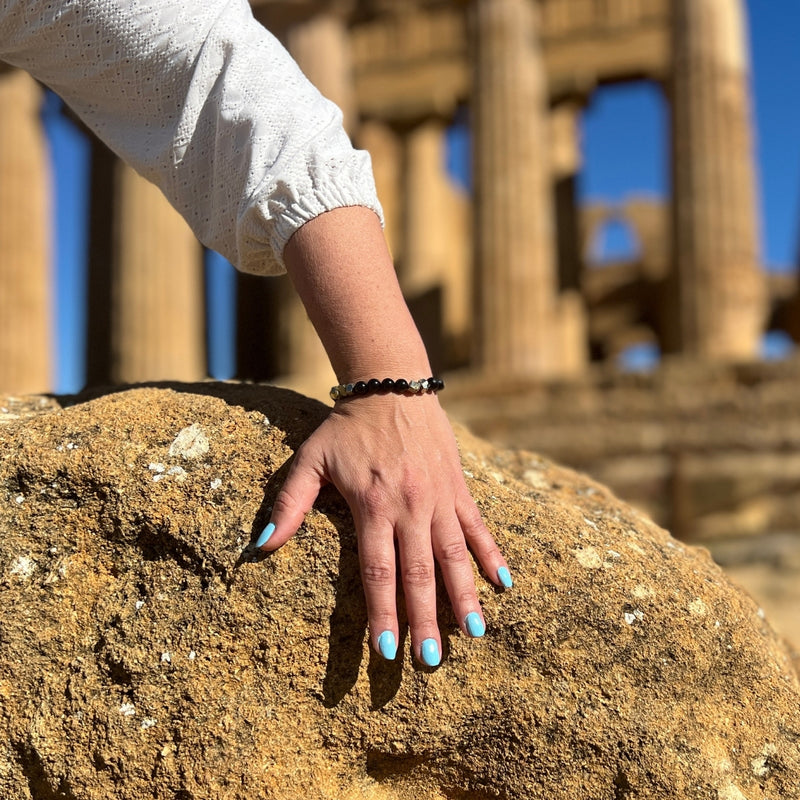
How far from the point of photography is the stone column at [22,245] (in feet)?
48.6

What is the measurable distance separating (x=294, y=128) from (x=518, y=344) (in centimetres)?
1216

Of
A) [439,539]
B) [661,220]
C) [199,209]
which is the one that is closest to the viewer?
[439,539]

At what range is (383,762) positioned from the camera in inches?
66.2

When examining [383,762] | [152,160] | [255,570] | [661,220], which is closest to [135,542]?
[255,570]

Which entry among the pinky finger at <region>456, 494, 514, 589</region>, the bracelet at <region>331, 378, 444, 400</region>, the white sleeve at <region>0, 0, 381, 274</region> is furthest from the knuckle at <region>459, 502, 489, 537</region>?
the white sleeve at <region>0, 0, 381, 274</region>

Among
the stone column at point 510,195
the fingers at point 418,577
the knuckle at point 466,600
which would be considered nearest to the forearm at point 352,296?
the fingers at point 418,577

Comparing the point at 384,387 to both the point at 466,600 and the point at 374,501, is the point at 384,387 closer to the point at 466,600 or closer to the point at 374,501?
the point at 374,501

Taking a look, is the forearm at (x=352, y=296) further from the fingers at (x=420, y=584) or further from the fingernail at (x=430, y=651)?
the fingernail at (x=430, y=651)

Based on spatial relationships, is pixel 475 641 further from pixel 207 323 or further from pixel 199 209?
pixel 207 323

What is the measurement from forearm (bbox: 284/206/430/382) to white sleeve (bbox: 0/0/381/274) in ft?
0.13

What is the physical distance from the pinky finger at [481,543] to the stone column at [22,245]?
14.3 m

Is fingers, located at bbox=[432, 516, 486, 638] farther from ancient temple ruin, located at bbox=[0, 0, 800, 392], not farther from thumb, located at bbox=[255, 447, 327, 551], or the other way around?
ancient temple ruin, located at bbox=[0, 0, 800, 392]

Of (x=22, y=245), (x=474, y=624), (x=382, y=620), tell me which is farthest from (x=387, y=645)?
(x=22, y=245)

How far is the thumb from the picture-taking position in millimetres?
1584
